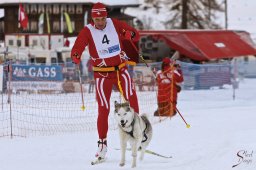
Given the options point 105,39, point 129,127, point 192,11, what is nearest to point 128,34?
point 105,39

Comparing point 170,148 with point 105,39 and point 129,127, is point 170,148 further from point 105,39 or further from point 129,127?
point 105,39

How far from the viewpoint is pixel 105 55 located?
7605 millimetres

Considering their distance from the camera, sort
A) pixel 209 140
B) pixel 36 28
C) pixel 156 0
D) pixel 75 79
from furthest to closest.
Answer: pixel 36 28
pixel 156 0
pixel 75 79
pixel 209 140

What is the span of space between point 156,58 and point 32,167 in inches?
881

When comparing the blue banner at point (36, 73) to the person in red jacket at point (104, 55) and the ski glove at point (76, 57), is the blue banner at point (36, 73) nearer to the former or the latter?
the person in red jacket at point (104, 55)

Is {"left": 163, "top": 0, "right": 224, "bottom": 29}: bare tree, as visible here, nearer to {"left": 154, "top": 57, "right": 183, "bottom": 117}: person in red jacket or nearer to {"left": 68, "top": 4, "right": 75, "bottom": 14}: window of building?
{"left": 68, "top": 4, "right": 75, "bottom": 14}: window of building

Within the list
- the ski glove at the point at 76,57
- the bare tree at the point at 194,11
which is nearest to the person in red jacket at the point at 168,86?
the ski glove at the point at 76,57

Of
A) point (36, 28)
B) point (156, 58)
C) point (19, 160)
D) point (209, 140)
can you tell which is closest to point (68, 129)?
point (209, 140)

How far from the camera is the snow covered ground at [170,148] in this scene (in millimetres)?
7234

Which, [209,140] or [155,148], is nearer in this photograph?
[155,148]

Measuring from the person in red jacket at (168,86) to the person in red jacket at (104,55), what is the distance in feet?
21.1

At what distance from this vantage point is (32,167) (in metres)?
7.26

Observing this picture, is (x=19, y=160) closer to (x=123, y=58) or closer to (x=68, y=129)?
(x=123, y=58)

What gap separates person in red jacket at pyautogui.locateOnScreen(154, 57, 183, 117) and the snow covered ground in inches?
37.7
